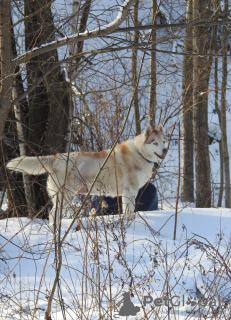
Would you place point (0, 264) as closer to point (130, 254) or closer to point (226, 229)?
point (130, 254)

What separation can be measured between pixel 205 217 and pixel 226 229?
45 cm

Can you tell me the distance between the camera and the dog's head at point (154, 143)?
5895 mm

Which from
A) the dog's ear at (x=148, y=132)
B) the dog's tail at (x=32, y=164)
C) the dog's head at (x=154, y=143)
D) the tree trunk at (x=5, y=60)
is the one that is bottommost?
the dog's tail at (x=32, y=164)

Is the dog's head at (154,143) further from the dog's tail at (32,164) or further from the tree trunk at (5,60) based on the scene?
the tree trunk at (5,60)

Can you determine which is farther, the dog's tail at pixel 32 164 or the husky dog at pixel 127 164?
the husky dog at pixel 127 164

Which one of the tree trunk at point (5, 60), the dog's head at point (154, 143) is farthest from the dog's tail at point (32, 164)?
the tree trunk at point (5, 60)

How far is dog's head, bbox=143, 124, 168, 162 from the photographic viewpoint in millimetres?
5895

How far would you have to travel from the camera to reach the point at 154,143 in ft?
19.4

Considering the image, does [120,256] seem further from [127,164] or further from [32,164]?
[127,164]

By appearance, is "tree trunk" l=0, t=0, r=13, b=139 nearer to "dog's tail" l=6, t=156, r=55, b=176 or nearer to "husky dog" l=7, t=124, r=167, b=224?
"dog's tail" l=6, t=156, r=55, b=176

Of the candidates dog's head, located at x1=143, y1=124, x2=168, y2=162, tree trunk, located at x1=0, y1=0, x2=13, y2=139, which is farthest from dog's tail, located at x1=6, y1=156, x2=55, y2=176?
tree trunk, located at x1=0, y1=0, x2=13, y2=139

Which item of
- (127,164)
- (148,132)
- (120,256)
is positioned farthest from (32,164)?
(120,256)

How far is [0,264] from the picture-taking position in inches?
159

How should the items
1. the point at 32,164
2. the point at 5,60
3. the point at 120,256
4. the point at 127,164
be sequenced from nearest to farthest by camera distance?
the point at 120,256 → the point at 5,60 → the point at 32,164 → the point at 127,164
